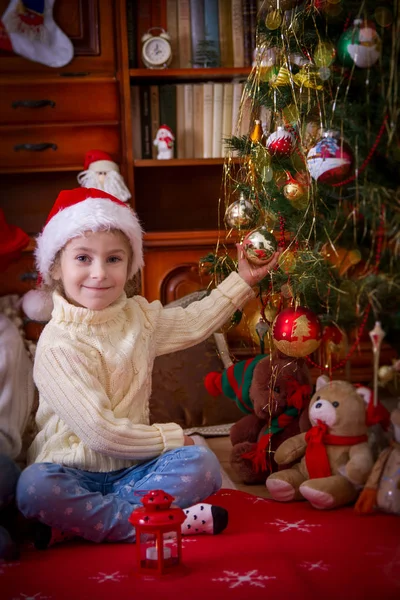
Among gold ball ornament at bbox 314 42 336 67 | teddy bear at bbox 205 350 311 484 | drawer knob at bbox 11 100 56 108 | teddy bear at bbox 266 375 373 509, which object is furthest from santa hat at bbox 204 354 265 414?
drawer knob at bbox 11 100 56 108

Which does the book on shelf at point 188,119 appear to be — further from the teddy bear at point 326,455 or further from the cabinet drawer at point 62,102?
the teddy bear at point 326,455

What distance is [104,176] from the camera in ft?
7.66

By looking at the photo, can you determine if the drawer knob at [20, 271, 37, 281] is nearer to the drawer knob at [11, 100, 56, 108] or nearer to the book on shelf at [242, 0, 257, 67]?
the drawer knob at [11, 100, 56, 108]

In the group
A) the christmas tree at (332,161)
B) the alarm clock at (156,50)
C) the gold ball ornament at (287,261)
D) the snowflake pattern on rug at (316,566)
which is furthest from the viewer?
the alarm clock at (156,50)

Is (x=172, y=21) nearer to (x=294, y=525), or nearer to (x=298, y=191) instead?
(x=298, y=191)

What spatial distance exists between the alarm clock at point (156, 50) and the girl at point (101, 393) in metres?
1.07

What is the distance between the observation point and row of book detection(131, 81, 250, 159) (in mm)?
2459

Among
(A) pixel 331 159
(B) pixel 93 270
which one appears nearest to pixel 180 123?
(B) pixel 93 270

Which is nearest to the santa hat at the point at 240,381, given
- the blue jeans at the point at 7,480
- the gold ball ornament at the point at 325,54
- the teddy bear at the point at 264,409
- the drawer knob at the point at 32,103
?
the teddy bear at the point at 264,409

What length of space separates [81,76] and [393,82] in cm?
158

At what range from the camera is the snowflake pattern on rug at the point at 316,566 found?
1108mm

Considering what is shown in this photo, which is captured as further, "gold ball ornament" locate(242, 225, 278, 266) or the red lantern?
"gold ball ornament" locate(242, 225, 278, 266)

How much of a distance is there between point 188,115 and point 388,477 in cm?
169

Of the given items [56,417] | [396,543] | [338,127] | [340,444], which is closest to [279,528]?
[340,444]
